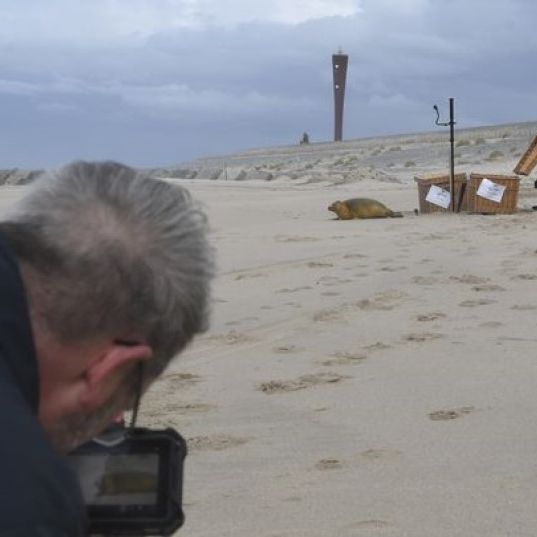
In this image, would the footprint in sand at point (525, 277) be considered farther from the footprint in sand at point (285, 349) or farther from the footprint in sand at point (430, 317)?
the footprint in sand at point (285, 349)

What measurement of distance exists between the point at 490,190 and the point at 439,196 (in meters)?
0.79

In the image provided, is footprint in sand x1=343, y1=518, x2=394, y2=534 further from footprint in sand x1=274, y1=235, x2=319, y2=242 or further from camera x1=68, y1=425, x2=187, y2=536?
footprint in sand x1=274, y1=235, x2=319, y2=242

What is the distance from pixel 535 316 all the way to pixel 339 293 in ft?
5.86

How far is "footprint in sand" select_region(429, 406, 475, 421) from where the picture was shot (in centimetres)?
457

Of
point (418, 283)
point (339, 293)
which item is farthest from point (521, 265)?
point (339, 293)

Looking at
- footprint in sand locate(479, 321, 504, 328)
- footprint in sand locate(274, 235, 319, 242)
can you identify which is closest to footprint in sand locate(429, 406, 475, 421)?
footprint in sand locate(479, 321, 504, 328)

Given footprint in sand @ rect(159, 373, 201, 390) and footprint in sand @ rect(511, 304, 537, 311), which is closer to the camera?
footprint in sand @ rect(159, 373, 201, 390)

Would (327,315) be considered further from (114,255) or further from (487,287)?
(114,255)

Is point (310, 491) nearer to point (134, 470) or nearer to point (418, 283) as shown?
point (134, 470)

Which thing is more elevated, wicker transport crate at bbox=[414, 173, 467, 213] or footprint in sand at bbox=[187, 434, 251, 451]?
wicker transport crate at bbox=[414, 173, 467, 213]

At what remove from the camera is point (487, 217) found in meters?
14.6

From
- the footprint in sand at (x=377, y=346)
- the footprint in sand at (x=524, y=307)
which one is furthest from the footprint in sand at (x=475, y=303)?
the footprint in sand at (x=377, y=346)

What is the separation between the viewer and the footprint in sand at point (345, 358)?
5.75 m

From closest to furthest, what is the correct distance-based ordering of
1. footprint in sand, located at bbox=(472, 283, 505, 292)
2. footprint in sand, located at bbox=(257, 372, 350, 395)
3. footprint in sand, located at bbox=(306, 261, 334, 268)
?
footprint in sand, located at bbox=(257, 372, 350, 395)
footprint in sand, located at bbox=(472, 283, 505, 292)
footprint in sand, located at bbox=(306, 261, 334, 268)
